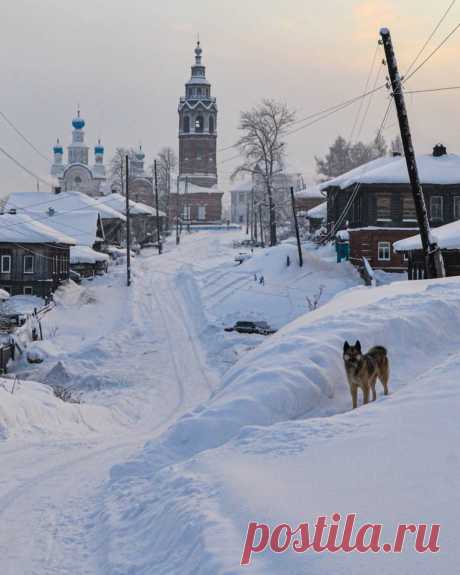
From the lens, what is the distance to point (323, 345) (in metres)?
12.8

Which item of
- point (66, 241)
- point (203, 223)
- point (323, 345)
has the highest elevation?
point (203, 223)

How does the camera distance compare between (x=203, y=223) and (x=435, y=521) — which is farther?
(x=203, y=223)

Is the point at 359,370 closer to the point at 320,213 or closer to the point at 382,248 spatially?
the point at 382,248

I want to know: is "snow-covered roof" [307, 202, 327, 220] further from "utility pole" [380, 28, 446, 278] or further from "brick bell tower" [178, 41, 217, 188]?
"brick bell tower" [178, 41, 217, 188]

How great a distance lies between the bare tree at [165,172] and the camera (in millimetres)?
111562

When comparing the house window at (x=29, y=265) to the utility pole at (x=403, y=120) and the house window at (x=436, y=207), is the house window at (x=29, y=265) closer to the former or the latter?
the house window at (x=436, y=207)

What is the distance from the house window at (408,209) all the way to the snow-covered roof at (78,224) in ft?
99.3

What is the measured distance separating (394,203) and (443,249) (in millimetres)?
14072

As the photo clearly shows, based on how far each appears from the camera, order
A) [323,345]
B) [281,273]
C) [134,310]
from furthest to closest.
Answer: [281,273]
[134,310]
[323,345]

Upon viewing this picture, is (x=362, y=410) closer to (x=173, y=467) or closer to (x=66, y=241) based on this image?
(x=173, y=467)

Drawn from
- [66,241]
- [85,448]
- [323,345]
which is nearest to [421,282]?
[323,345]

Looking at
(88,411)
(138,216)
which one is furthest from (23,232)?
(138,216)

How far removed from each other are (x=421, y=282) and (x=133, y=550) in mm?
15455

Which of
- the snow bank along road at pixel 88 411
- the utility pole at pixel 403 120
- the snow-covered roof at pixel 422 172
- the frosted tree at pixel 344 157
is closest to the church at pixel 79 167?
the frosted tree at pixel 344 157
